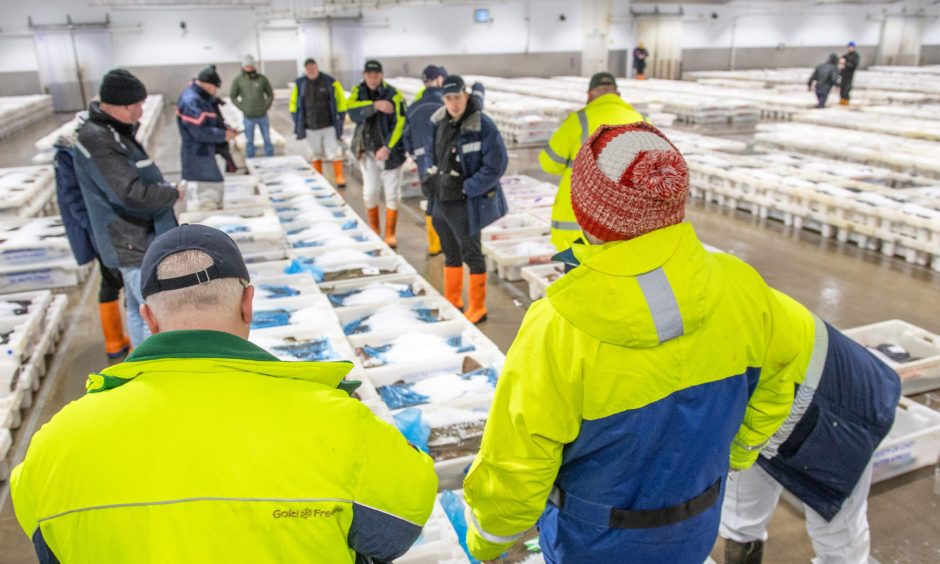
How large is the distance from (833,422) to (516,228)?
5.07 meters

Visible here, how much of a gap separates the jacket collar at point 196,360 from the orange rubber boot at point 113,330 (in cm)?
389

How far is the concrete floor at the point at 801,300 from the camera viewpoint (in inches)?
128

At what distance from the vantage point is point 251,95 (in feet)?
35.0

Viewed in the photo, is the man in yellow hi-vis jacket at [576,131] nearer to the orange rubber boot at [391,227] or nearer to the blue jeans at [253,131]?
the orange rubber boot at [391,227]

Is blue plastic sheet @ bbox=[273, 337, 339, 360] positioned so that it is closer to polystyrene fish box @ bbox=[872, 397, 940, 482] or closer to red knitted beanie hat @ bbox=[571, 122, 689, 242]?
red knitted beanie hat @ bbox=[571, 122, 689, 242]

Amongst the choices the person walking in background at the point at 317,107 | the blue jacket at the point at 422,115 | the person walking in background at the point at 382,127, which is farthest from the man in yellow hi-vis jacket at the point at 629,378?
the person walking in background at the point at 317,107

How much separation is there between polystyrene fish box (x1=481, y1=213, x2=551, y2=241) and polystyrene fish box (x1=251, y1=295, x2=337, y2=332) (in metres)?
2.51

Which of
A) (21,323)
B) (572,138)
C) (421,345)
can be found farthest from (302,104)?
(421,345)

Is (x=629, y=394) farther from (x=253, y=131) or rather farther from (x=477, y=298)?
(x=253, y=131)

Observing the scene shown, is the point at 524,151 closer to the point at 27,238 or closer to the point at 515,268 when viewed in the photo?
the point at 515,268

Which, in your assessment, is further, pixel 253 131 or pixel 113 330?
pixel 253 131

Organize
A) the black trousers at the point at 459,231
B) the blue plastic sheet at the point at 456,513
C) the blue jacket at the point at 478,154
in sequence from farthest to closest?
the black trousers at the point at 459,231
the blue jacket at the point at 478,154
the blue plastic sheet at the point at 456,513

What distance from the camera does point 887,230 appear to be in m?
Result: 7.21

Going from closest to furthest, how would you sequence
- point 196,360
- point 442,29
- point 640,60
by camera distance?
point 196,360, point 640,60, point 442,29
